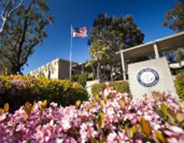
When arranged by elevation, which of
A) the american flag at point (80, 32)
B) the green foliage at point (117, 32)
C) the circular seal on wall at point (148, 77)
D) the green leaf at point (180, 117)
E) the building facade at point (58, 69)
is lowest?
the green leaf at point (180, 117)

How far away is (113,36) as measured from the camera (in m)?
21.7

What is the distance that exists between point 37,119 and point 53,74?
19.9 meters

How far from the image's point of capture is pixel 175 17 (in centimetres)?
1928

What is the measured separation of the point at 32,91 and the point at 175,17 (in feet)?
79.3

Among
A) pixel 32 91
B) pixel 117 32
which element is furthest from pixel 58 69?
pixel 32 91

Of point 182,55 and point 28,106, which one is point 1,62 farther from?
point 182,55

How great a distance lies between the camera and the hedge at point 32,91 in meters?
3.22

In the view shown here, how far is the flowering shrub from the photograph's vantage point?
25.7 inches

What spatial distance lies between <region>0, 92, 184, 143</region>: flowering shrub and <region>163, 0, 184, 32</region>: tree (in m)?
22.8

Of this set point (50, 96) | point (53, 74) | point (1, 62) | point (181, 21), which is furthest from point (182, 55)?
point (1, 62)

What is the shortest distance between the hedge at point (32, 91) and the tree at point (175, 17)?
68.8 feet

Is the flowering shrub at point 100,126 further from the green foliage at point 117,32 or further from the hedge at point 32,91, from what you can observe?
the green foliage at point 117,32

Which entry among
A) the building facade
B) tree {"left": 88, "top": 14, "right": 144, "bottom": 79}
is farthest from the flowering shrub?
tree {"left": 88, "top": 14, "right": 144, "bottom": 79}

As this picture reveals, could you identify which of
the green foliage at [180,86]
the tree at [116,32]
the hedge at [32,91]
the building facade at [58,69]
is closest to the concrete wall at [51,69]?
the building facade at [58,69]
